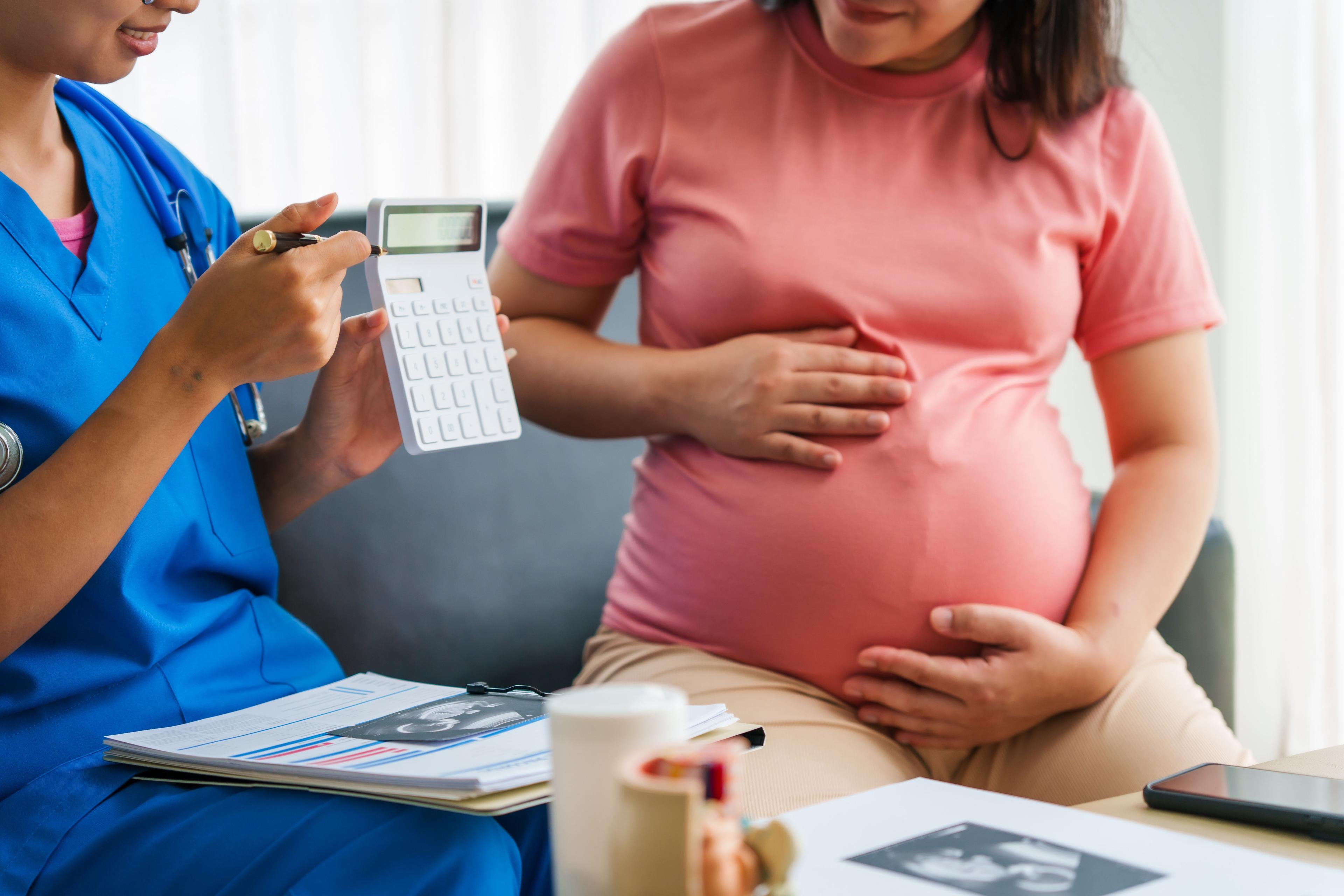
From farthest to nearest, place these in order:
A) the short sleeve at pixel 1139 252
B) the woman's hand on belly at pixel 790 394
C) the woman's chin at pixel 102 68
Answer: the short sleeve at pixel 1139 252 < the woman's hand on belly at pixel 790 394 < the woman's chin at pixel 102 68

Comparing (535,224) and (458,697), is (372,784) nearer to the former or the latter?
(458,697)

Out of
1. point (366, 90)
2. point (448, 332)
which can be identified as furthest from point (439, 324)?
point (366, 90)

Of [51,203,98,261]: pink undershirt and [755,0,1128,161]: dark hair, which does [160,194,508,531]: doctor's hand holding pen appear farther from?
[755,0,1128,161]: dark hair

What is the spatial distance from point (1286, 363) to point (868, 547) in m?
0.88

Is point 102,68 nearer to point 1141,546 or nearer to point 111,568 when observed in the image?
point 111,568

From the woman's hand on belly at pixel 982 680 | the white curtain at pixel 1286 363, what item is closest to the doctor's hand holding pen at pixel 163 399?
the woman's hand on belly at pixel 982 680

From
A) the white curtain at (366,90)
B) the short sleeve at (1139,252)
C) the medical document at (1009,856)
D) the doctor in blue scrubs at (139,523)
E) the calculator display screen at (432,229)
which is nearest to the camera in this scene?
the medical document at (1009,856)

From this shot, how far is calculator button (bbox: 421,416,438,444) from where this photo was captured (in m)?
0.74

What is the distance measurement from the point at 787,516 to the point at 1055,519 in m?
0.23

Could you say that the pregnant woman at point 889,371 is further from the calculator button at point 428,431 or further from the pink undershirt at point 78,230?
the pink undershirt at point 78,230

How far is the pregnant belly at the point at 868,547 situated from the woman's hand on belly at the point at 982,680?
2 centimetres

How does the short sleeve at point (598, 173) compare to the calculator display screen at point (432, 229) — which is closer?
the calculator display screen at point (432, 229)

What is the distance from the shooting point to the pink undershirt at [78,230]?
0.72 metres

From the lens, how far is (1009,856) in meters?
0.48
